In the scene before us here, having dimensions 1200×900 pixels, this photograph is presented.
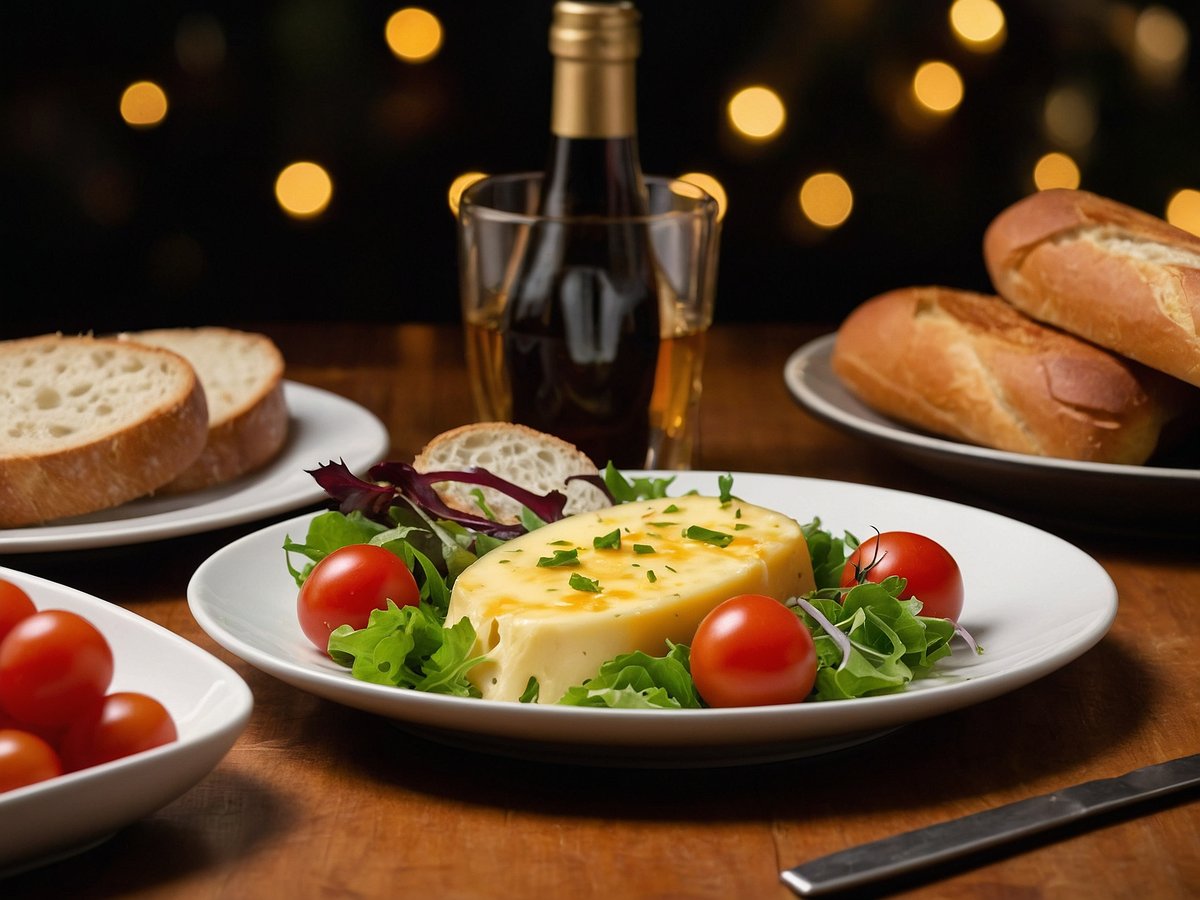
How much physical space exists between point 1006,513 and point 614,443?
48cm

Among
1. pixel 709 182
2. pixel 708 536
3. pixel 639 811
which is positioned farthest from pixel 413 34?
pixel 639 811

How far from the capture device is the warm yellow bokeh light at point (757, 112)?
3.23m

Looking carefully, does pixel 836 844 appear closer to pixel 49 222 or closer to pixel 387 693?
pixel 387 693

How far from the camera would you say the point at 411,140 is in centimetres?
326

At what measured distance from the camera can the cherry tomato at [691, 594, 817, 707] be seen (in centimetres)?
115

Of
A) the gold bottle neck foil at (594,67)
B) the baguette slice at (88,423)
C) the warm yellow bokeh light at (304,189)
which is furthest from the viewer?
the warm yellow bokeh light at (304,189)

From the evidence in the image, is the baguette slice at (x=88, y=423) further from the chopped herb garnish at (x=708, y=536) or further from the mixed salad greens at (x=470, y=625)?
the chopped herb garnish at (x=708, y=536)

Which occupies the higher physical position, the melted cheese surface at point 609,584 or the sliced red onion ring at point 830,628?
the melted cheese surface at point 609,584

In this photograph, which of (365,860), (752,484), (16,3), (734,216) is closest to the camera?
(365,860)

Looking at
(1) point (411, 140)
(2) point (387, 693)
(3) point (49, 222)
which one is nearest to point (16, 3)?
(3) point (49, 222)

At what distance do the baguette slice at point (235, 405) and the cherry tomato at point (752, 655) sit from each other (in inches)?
34.6

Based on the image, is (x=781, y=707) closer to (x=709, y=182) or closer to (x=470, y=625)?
(x=470, y=625)

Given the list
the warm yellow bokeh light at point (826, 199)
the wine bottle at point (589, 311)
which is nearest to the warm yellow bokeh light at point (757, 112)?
the warm yellow bokeh light at point (826, 199)

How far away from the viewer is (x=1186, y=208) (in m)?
3.31
